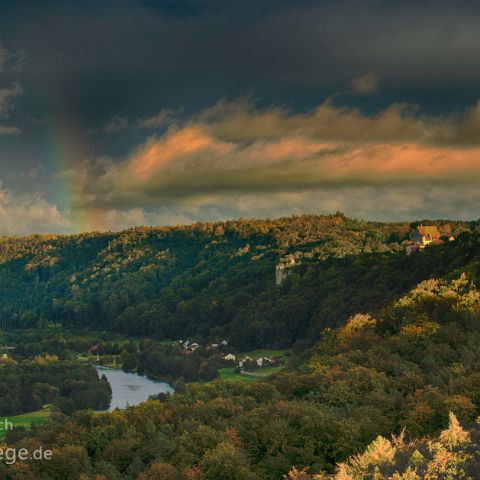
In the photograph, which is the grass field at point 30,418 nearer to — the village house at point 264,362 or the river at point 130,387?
the river at point 130,387

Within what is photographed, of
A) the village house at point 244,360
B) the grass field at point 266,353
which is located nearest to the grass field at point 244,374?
the village house at point 244,360

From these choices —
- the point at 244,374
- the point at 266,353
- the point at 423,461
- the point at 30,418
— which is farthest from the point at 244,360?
the point at 423,461

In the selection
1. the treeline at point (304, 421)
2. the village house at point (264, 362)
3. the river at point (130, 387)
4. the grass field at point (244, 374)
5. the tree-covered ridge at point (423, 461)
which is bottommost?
Answer: the river at point (130, 387)

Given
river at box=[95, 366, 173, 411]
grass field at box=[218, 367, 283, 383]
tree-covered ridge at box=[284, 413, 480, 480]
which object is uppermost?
tree-covered ridge at box=[284, 413, 480, 480]

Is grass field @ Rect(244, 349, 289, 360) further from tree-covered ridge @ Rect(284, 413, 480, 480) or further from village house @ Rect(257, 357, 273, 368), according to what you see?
tree-covered ridge @ Rect(284, 413, 480, 480)

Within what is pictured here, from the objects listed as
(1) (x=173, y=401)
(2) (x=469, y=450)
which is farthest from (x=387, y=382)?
(2) (x=469, y=450)

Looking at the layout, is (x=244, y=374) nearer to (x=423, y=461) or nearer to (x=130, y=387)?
(x=130, y=387)

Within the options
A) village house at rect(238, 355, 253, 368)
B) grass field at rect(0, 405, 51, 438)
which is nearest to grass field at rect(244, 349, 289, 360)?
village house at rect(238, 355, 253, 368)
